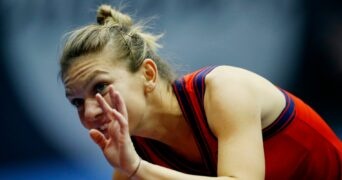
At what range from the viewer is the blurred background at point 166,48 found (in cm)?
175

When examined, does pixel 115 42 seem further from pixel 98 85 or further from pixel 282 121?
pixel 282 121

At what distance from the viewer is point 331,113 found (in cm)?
183

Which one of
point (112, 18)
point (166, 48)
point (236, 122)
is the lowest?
point (166, 48)

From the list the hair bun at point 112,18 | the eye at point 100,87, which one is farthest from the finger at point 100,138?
the hair bun at point 112,18

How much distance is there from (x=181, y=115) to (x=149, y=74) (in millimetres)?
97

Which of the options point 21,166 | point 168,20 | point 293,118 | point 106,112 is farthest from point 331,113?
point 106,112

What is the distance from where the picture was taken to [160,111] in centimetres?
106

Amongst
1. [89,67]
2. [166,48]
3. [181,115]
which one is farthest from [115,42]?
[166,48]

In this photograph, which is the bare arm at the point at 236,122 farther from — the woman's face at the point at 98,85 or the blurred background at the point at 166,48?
the blurred background at the point at 166,48

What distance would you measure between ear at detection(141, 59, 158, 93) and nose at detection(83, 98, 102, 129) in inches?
3.9

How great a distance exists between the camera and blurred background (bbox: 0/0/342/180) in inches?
68.9

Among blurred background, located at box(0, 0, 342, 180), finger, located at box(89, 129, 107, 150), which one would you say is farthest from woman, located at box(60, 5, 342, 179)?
blurred background, located at box(0, 0, 342, 180)

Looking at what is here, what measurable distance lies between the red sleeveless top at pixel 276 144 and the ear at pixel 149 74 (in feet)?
0.17

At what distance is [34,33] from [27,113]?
0.24m
